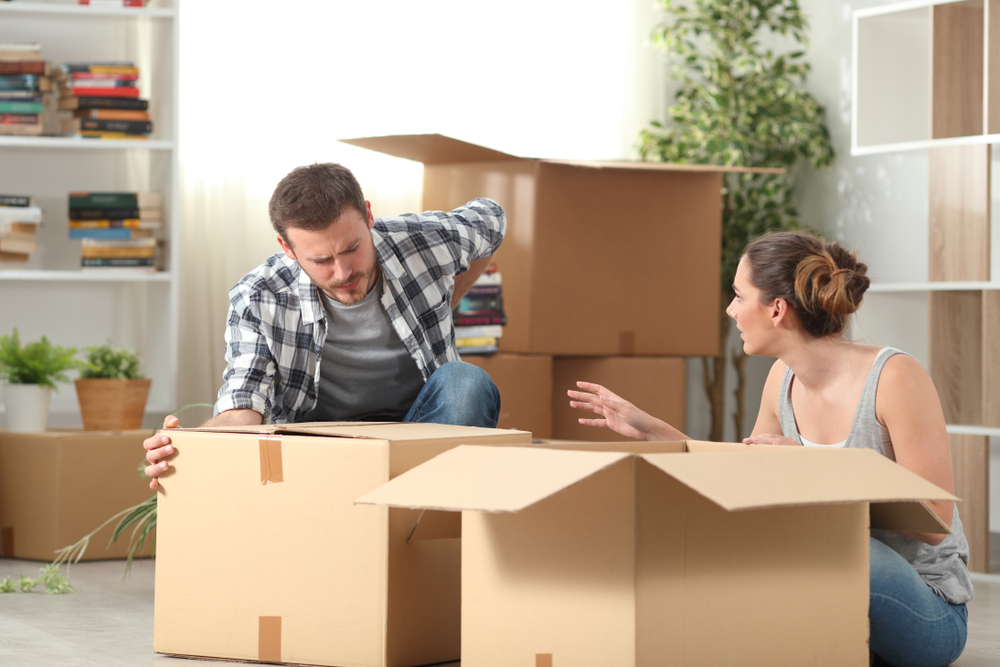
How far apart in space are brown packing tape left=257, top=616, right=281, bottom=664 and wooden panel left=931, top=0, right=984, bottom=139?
6.46 feet

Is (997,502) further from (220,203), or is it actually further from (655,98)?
(220,203)

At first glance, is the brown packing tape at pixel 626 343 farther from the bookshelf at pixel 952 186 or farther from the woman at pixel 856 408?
the woman at pixel 856 408

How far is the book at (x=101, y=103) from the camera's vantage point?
2803 mm

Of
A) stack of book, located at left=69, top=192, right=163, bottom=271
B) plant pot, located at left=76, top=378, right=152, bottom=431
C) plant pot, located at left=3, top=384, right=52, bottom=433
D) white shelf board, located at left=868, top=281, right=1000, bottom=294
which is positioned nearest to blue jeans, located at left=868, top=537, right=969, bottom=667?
white shelf board, located at left=868, top=281, right=1000, bottom=294

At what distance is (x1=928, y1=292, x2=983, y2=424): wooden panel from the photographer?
2.54 m

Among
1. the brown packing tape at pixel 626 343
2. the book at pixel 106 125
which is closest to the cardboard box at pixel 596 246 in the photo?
the brown packing tape at pixel 626 343

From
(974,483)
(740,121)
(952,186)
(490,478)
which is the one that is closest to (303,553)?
(490,478)

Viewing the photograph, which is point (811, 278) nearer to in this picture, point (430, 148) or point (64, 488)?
point (430, 148)

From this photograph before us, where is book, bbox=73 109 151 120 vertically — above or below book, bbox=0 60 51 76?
below

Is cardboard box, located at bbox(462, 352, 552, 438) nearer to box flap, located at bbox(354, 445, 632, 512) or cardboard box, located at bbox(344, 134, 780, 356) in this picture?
cardboard box, located at bbox(344, 134, 780, 356)

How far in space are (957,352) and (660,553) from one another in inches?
68.1

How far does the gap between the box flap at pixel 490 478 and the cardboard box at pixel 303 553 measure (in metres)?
0.15

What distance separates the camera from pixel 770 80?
352 cm

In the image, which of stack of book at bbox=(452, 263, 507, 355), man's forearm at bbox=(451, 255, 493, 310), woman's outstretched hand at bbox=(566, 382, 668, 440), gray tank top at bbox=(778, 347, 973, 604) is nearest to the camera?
gray tank top at bbox=(778, 347, 973, 604)
